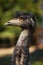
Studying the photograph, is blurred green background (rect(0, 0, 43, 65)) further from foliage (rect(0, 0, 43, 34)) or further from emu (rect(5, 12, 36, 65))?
emu (rect(5, 12, 36, 65))

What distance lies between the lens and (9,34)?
1639 centimetres

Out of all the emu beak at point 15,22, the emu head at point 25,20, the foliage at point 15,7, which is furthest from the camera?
the foliage at point 15,7

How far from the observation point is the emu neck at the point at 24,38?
395cm

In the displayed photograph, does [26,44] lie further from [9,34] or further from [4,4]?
[4,4]

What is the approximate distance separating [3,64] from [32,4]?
26.2 ft

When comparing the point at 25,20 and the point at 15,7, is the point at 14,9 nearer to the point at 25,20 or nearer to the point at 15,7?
the point at 15,7

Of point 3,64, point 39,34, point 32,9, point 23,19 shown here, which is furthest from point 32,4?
point 23,19

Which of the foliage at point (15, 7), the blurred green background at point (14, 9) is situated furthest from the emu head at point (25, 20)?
the foliage at point (15, 7)

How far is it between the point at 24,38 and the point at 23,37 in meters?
0.02

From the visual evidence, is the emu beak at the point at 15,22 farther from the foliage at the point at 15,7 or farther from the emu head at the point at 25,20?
the foliage at the point at 15,7

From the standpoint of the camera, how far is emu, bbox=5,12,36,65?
3.97 m

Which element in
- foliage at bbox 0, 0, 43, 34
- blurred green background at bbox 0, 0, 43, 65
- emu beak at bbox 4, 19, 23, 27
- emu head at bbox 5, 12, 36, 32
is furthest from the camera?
foliage at bbox 0, 0, 43, 34

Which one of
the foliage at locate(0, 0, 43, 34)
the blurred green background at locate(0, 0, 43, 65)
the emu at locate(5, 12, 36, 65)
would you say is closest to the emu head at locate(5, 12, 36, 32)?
the emu at locate(5, 12, 36, 65)

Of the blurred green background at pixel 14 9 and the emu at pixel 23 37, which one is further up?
the blurred green background at pixel 14 9
